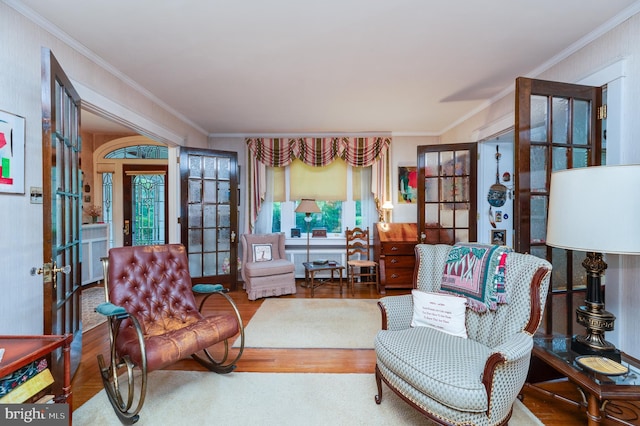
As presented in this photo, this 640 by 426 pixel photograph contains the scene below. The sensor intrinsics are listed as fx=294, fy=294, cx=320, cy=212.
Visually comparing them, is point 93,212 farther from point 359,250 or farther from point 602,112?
point 602,112

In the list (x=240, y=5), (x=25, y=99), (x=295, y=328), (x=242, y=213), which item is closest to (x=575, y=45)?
(x=240, y=5)

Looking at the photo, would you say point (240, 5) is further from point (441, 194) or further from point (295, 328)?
point (441, 194)

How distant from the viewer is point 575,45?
93.3 inches

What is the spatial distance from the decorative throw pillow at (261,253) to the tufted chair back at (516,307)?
3164 millimetres

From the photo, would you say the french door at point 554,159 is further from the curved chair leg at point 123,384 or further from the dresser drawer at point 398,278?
the curved chair leg at point 123,384

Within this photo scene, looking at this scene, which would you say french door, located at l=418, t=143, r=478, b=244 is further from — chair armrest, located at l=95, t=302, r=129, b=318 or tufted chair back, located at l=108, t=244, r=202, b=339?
chair armrest, located at l=95, t=302, r=129, b=318

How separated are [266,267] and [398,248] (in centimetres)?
200

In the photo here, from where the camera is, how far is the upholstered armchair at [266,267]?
4.14m

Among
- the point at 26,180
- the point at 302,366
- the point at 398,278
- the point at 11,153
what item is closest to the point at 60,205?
the point at 26,180

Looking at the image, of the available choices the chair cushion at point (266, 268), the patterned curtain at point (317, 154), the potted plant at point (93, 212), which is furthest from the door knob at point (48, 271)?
the potted plant at point (93, 212)

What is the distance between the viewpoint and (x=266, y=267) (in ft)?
13.7

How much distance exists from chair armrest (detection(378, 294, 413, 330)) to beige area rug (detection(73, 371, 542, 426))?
1.50 ft

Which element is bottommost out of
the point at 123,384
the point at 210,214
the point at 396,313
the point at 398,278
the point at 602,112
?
the point at 123,384

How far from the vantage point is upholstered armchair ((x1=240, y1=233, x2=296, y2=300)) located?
13.6 ft
